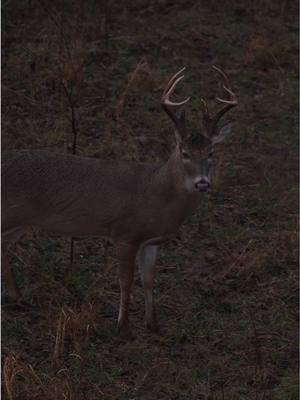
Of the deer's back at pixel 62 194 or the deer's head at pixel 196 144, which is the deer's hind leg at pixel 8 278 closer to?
the deer's back at pixel 62 194

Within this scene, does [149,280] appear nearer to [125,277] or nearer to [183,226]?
[125,277]

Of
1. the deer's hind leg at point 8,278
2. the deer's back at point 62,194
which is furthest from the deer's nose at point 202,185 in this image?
the deer's hind leg at point 8,278

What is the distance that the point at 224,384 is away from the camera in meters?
6.30

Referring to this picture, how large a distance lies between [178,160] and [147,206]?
1.23ft

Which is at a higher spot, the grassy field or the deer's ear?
the deer's ear

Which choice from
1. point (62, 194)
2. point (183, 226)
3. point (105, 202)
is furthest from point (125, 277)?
point (183, 226)

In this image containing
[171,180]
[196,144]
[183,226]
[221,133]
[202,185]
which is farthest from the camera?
[183,226]

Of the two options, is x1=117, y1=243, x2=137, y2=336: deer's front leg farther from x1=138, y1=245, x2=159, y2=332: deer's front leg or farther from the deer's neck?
the deer's neck

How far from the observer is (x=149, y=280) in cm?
707

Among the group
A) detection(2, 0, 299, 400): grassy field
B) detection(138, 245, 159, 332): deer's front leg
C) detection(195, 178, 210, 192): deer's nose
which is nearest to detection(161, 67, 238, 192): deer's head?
detection(195, 178, 210, 192): deer's nose

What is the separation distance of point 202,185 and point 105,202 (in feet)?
2.42

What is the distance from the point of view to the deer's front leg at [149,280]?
278 inches

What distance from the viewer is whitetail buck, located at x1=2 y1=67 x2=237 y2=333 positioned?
6.94 meters

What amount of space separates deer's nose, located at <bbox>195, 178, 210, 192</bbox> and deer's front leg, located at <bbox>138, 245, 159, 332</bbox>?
690 millimetres
